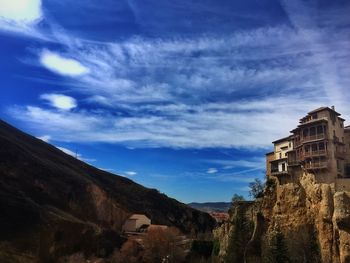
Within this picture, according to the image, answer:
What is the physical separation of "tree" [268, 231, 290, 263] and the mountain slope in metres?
37.7

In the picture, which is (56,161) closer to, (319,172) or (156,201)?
(156,201)

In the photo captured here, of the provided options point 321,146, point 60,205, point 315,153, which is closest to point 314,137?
point 321,146

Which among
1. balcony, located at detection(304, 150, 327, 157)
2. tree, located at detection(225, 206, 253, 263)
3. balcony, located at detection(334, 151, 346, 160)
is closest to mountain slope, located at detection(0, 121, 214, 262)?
tree, located at detection(225, 206, 253, 263)

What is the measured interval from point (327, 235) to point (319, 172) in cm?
1887

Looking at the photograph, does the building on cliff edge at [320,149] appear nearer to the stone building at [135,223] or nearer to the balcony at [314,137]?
the balcony at [314,137]

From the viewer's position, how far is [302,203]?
49438mm

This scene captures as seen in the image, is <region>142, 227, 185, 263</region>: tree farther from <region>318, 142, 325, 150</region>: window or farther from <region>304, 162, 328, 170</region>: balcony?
<region>318, 142, 325, 150</region>: window

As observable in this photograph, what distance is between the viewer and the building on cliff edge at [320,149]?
6119 cm

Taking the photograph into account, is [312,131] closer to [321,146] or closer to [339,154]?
[321,146]

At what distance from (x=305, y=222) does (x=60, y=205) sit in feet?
203

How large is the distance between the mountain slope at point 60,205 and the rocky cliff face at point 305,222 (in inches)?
1317

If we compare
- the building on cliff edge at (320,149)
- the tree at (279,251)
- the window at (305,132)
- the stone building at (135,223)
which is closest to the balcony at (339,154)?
the building on cliff edge at (320,149)

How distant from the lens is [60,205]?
9512 cm

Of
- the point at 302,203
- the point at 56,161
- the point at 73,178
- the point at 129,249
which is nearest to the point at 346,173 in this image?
the point at 302,203
